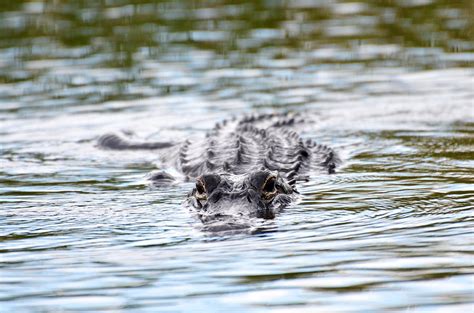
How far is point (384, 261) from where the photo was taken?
6676 mm

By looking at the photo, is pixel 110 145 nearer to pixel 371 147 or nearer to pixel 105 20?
pixel 371 147

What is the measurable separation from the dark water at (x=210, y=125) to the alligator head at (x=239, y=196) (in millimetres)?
165

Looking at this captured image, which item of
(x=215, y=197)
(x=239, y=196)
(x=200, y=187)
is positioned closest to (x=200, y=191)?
(x=200, y=187)

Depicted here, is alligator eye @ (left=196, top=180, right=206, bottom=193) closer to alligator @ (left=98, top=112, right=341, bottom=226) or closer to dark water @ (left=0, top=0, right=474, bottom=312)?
alligator @ (left=98, top=112, right=341, bottom=226)

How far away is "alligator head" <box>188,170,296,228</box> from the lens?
8.27 metres

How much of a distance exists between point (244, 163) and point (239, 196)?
185cm

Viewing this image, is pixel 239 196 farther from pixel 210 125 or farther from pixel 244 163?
pixel 210 125

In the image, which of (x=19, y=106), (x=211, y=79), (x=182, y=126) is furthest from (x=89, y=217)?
(x=211, y=79)

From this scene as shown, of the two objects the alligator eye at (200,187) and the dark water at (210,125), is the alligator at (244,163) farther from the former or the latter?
the dark water at (210,125)

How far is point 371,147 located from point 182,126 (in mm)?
2841

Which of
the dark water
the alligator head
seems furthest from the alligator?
the dark water

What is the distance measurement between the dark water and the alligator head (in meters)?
0.16

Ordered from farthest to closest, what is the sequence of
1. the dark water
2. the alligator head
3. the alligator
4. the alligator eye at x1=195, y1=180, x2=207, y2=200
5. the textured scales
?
the textured scales, the alligator eye at x1=195, y1=180, x2=207, y2=200, the alligator, the alligator head, the dark water

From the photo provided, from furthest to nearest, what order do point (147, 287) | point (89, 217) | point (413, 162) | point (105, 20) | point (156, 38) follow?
point (105, 20) → point (156, 38) → point (413, 162) → point (89, 217) → point (147, 287)
